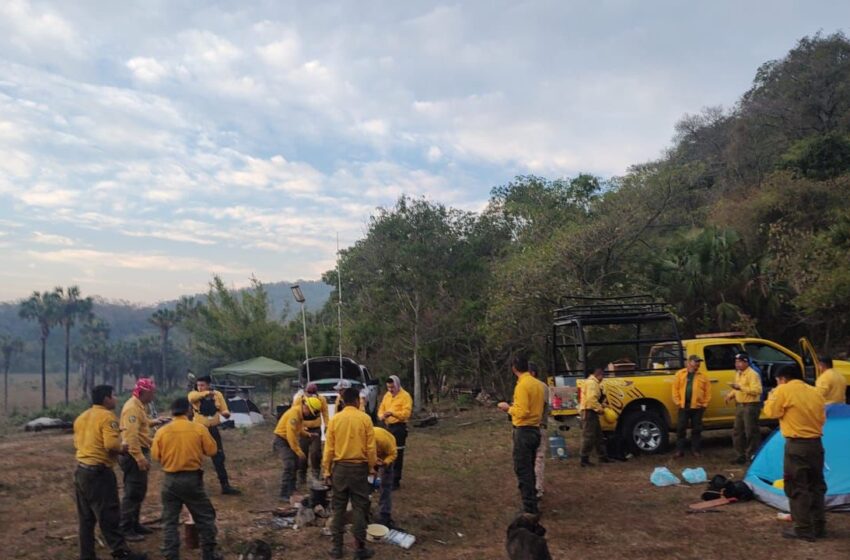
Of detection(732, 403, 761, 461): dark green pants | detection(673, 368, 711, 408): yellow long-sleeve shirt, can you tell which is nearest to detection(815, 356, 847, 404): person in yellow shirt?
detection(732, 403, 761, 461): dark green pants

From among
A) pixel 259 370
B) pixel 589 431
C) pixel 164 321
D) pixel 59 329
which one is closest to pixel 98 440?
pixel 589 431

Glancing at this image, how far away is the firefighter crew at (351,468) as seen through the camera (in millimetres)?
6172

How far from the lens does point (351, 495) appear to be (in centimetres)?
625

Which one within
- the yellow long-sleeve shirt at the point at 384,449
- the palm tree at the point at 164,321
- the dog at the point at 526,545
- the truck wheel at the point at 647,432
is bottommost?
the truck wheel at the point at 647,432

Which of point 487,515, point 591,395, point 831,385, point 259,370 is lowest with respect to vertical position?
point 487,515

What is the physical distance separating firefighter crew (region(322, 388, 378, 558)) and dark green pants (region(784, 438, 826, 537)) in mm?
4023

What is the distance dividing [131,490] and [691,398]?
26.4 feet

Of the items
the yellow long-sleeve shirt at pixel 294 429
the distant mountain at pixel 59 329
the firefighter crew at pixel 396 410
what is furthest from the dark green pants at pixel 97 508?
the distant mountain at pixel 59 329

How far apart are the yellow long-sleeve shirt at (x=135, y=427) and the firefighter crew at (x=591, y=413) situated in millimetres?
6328

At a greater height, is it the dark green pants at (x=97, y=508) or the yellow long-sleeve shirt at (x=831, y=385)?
the yellow long-sleeve shirt at (x=831, y=385)

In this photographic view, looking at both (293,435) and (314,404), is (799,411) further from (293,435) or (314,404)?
(293,435)

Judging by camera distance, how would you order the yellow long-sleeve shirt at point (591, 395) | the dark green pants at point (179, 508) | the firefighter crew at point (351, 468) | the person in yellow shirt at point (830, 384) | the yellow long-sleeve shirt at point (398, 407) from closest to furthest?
1. the dark green pants at point (179, 508)
2. the firefighter crew at point (351, 468)
3. the person in yellow shirt at point (830, 384)
4. the yellow long-sleeve shirt at point (398, 407)
5. the yellow long-sleeve shirt at point (591, 395)

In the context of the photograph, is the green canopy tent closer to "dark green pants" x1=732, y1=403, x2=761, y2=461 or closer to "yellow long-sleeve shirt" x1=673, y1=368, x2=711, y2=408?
"yellow long-sleeve shirt" x1=673, y1=368, x2=711, y2=408

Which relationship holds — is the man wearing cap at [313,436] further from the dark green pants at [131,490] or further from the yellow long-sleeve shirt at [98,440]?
the yellow long-sleeve shirt at [98,440]
